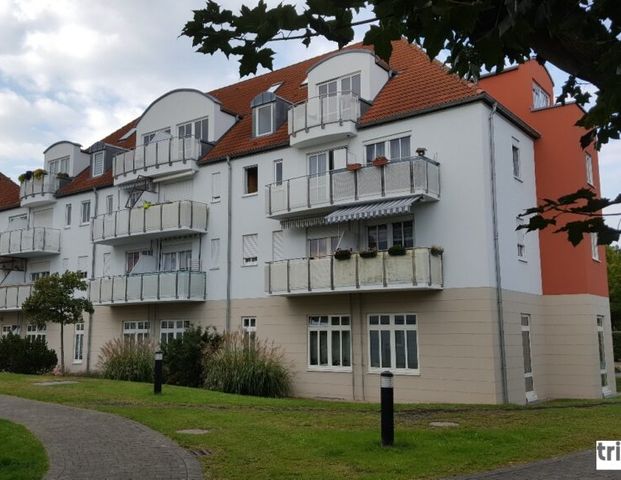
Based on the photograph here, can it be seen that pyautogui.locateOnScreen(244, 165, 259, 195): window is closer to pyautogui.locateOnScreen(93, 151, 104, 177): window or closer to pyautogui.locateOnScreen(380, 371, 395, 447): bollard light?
pyautogui.locateOnScreen(93, 151, 104, 177): window

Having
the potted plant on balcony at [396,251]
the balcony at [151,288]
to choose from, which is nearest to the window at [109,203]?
the balcony at [151,288]

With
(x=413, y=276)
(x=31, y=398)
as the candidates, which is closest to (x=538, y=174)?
(x=413, y=276)

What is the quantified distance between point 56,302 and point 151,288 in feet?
12.8

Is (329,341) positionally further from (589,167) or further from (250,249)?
(589,167)

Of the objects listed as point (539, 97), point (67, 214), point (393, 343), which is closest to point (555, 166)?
point (539, 97)

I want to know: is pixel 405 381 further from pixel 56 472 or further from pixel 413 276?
pixel 56 472

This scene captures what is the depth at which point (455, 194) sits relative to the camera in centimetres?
2069

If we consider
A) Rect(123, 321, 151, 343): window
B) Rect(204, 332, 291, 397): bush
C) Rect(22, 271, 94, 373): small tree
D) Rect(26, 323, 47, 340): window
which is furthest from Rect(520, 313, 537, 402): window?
Rect(26, 323, 47, 340): window

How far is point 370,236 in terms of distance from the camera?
74.1ft

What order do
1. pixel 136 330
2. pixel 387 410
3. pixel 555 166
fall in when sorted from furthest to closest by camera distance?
pixel 136 330, pixel 555 166, pixel 387 410

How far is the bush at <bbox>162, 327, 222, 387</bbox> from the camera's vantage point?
23750mm

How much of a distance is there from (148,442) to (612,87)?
9242 mm

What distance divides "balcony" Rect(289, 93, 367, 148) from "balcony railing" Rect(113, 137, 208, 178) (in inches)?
222

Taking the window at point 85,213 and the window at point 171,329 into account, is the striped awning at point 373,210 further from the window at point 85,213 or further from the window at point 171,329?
the window at point 85,213
